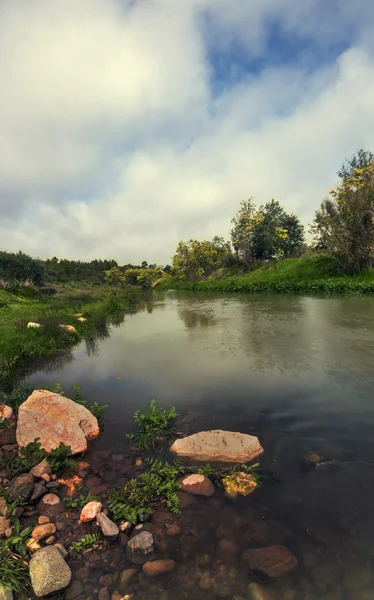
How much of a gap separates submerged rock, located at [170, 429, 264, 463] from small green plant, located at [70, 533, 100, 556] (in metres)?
1.95

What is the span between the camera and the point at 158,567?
3.33 metres

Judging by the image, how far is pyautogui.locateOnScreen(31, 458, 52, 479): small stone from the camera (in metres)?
4.82

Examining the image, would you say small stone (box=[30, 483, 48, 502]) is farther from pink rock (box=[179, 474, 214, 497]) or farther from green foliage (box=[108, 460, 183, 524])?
pink rock (box=[179, 474, 214, 497])

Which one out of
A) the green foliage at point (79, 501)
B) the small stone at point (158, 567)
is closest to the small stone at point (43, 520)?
the green foliage at point (79, 501)

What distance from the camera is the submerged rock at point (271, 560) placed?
10.6ft

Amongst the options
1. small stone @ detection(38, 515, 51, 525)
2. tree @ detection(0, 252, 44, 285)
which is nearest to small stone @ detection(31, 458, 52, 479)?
small stone @ detection(38, 515, 51, 525)

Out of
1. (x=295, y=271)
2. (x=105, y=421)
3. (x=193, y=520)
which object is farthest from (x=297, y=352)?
(x=295, y=271)

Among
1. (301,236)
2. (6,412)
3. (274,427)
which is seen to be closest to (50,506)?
(6,412)

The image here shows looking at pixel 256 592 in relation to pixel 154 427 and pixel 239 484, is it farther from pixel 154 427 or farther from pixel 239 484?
pixel 154 427

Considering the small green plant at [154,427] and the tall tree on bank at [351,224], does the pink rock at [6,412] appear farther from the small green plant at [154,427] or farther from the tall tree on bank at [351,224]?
the tall tree on bank at [351,224]

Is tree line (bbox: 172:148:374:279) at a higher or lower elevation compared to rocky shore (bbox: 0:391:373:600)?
higher

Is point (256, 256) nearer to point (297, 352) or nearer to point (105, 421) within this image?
point (297, 352)

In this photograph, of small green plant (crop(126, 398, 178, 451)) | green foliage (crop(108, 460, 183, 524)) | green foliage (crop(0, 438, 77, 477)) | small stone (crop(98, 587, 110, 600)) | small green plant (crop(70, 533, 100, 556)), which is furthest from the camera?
small green plant (crop(126, 398, 178, 451))

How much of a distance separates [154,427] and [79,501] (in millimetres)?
2149
